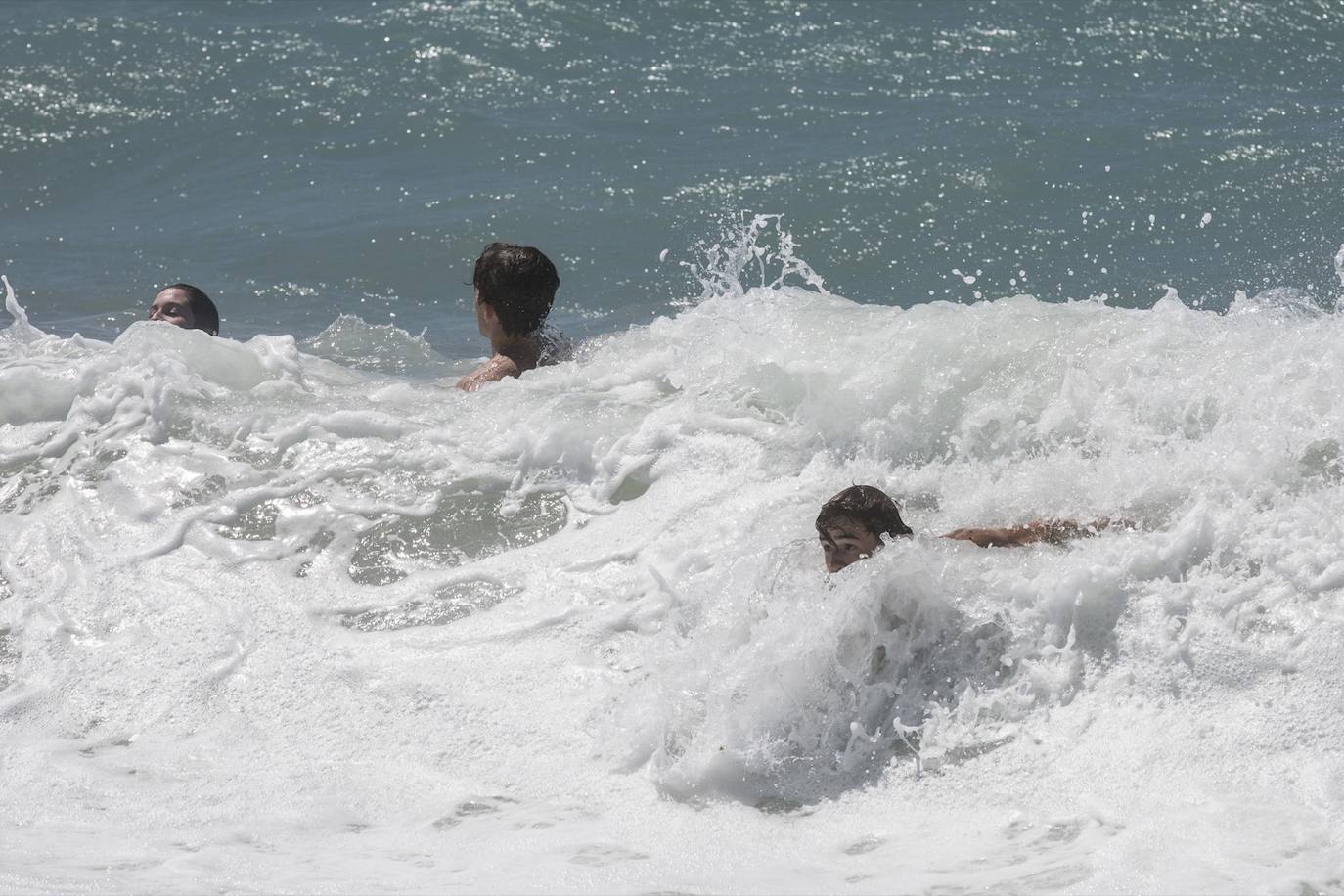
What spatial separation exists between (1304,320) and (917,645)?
2116 mm

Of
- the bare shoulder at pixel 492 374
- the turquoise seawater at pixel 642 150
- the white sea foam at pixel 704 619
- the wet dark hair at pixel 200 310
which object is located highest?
the turquoise seawater at pixel 642 150

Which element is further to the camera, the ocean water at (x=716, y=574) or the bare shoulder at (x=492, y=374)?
the bare shoulder at (x=492, y=374)

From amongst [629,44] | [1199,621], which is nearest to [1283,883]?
[1199,621]

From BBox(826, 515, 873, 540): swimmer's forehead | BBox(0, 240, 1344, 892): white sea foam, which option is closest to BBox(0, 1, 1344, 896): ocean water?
BBox(0, 240, 1344, 892): white sea foam

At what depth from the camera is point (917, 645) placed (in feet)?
15.1

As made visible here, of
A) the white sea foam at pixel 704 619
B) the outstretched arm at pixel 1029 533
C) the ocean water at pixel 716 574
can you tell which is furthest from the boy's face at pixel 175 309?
the outstretched arm at pixel 1029 533

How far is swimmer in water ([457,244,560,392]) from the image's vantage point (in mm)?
6727

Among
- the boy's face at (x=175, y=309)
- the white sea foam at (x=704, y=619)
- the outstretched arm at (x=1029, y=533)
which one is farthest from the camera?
the boy's face at (x=175, y=309)

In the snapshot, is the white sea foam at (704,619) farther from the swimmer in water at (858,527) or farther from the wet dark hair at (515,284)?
the wet dark hair at (515,284)

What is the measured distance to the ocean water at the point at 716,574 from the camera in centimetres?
410

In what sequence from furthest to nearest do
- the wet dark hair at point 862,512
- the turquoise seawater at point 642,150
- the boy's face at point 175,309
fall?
the turquoise seawater at point 642,150 → the boy's face at point 175,309 → the wet dark hair at point 862,512

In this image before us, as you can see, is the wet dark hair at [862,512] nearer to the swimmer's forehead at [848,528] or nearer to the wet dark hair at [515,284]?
the swimmer's forehead at [848,528]

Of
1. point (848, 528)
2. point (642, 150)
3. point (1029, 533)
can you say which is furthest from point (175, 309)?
point (1029, 533)

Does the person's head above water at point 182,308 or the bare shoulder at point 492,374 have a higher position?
the person's head above water at point 182,308
